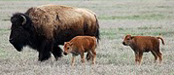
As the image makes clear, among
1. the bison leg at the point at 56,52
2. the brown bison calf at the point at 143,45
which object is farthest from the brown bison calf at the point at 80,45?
the bison leg at the point at 56,52

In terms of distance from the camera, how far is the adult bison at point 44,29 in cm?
1402

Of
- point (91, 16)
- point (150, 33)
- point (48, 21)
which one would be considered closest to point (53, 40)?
point (48, 21)

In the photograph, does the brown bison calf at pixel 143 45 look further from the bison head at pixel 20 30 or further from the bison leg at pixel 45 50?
the bison head at pixel 20 30

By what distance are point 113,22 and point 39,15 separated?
46.8 feet

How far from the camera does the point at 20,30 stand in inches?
553

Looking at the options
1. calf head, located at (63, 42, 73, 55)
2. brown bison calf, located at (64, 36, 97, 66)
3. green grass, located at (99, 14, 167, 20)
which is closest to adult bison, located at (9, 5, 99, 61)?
brown bison calf, located at (64, 36, 97, 66)

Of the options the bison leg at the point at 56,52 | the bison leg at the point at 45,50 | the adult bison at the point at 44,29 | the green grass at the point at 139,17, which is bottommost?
the green grass at the point at 139,17

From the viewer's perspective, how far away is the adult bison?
14.0 m

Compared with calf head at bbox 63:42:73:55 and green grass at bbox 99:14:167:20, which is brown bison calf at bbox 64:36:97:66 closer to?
calf head at bbox 63:42:73:55

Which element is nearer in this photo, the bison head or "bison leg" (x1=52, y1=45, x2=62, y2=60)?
the bison head

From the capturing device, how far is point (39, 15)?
46.8 feet

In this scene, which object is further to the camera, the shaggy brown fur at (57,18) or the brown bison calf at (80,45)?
the shaggy brown fur at (57,18)

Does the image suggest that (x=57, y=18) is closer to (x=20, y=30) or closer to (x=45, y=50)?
(x=45, y=50)

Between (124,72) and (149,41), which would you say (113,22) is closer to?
(149,41)
